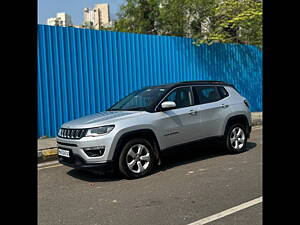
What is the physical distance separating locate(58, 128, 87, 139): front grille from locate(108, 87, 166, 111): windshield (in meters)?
1.15

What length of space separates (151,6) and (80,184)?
923 inches

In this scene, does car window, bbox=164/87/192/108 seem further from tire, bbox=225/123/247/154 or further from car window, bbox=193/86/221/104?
tire, bbox=225/123/247/154

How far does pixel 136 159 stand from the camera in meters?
5.10

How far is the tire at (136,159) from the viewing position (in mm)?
4965

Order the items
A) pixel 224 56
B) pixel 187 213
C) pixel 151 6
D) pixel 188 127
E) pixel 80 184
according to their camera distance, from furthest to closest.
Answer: pixel 151 6, pixel 224 56, pixel 188 127, pixel 80 184, pixel 187 213

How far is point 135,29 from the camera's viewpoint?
1067 inches

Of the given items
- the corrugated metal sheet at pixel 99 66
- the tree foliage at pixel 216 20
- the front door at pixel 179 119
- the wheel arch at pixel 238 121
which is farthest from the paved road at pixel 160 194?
the tree foliage at pixel 216 20

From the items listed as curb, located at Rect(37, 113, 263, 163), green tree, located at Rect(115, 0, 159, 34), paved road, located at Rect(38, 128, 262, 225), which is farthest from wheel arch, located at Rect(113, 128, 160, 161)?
green tree, located at Rect(115, 0, 159, 34)

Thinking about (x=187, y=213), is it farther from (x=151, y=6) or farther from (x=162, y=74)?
(x=151, y=6)

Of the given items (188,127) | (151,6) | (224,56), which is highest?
(151,6)

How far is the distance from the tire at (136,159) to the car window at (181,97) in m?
1.07

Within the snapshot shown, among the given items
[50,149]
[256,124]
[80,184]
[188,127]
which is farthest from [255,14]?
[80,184]

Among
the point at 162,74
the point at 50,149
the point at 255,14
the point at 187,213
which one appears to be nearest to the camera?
the point at 187,213

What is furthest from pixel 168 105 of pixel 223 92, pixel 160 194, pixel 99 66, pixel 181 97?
pixel 99 66
